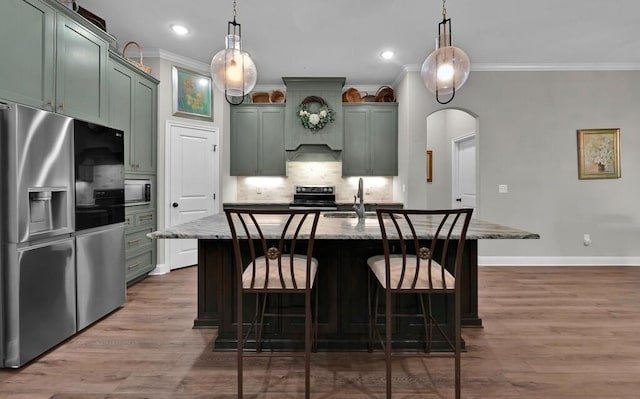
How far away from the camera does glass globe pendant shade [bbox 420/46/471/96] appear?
7.45ft

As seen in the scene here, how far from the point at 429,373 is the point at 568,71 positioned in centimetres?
475

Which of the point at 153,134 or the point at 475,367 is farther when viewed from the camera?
the point at 153,134

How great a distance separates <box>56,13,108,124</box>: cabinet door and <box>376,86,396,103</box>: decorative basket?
3690 mm

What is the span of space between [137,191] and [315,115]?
2676 mm

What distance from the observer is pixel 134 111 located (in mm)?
3773

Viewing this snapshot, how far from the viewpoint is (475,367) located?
2074mm

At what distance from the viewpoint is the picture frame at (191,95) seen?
4402mm

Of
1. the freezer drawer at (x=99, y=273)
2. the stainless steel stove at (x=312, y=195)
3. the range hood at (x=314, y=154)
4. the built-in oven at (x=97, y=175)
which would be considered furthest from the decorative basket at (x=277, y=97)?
the freezer drawer at (x=99, y=273)

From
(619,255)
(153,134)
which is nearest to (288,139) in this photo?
(153,134)

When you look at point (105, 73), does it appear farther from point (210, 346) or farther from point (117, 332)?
point (210, 346)

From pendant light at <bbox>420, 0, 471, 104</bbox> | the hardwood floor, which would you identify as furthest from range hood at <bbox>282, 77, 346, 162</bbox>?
the hardwood floor

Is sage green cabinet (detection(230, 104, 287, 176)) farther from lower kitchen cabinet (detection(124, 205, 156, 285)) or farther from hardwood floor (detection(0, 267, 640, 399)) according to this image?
hardwood floor (detection(0, 267, 640, 399))

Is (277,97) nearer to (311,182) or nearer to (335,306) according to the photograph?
(311,182)

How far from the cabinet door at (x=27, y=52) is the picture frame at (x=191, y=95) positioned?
202 centimetres
